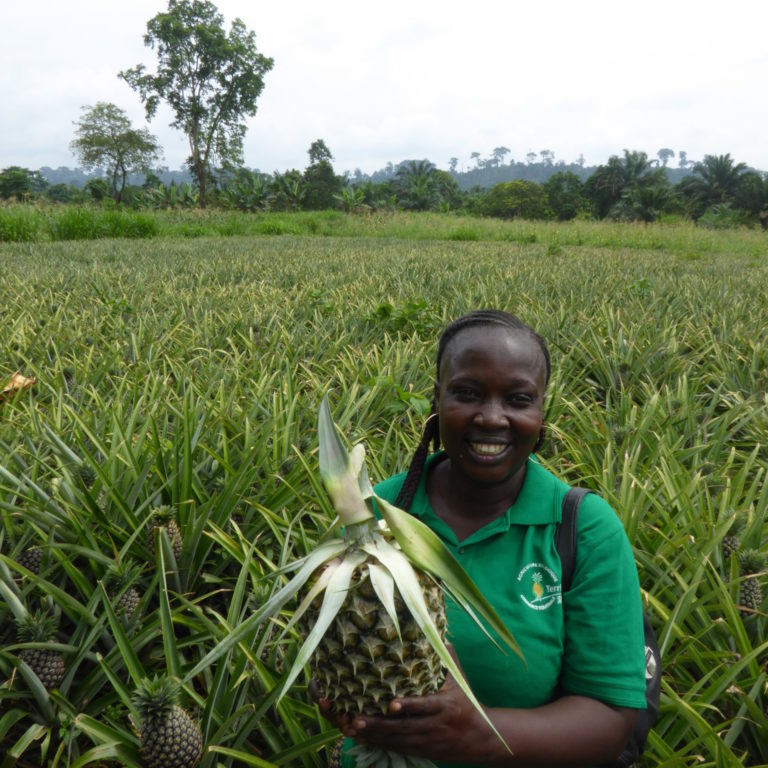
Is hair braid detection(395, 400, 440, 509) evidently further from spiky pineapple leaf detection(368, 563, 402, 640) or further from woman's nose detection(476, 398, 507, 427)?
spiky pineapple leaf detection(368, 563, 402, 640)

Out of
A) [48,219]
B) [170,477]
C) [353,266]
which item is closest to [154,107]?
[48,219]

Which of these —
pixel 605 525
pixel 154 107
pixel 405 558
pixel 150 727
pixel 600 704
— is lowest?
pixel 150 727

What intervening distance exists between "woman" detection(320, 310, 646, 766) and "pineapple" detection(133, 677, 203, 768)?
57cm

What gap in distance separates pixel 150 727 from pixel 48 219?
14.8 metres

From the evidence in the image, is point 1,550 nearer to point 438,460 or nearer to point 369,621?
point 438,460

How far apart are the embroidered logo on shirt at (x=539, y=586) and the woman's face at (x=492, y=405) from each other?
19cm

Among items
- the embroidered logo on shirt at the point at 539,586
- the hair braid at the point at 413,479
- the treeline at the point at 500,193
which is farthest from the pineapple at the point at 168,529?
the treeline at the point at 500,193

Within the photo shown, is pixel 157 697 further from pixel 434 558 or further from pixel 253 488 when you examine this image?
pixel 253 488

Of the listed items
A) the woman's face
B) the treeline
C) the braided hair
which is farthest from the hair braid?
the treeline

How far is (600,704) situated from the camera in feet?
3.74

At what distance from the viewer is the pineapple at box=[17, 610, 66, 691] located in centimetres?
157

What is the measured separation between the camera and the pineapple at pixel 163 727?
4.06 feet

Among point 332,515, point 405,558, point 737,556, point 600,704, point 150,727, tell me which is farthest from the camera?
point 332,515

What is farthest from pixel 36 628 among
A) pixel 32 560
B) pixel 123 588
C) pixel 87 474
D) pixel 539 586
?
pixel 539 586
